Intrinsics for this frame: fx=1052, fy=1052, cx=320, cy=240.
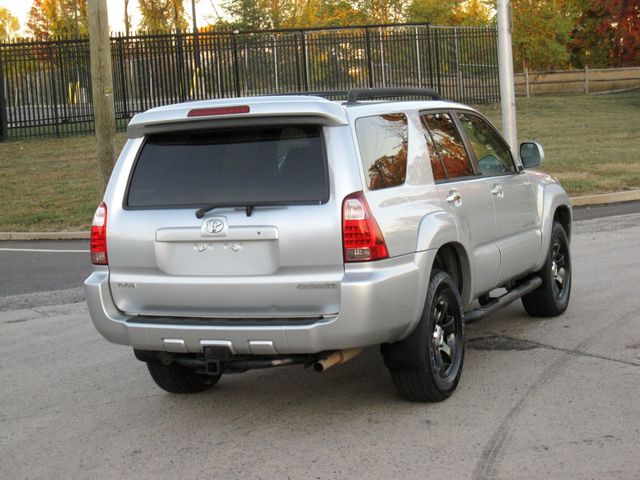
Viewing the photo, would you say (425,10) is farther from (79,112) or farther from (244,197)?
(244,197)

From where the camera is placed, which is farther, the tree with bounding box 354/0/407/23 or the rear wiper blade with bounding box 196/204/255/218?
the tree with bounding box 354/0/407/23

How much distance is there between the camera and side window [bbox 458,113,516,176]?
23.9 feet

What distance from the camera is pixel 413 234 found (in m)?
5.80

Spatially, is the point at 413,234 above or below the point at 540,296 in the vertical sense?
above

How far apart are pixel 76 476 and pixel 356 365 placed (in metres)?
2.52

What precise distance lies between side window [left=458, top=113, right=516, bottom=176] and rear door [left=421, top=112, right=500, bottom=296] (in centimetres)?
25

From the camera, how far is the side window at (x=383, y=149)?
5727 mm

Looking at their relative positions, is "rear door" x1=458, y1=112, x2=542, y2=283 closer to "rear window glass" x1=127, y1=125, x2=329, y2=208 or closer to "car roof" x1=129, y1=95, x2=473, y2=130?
"car roof" x1=129, y1=95, x2=473, y2=130

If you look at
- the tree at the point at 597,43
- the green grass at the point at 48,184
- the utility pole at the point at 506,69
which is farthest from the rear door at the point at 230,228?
the tree at the point at 597,43

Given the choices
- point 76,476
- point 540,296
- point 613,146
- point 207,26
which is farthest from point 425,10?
point 76,476

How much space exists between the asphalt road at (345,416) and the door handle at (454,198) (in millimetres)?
1112

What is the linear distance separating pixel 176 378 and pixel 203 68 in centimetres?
2133

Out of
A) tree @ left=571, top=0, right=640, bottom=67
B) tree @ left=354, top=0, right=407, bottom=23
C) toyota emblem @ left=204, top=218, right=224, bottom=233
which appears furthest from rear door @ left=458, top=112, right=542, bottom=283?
tree @ left=354, top=0, right=407, bottom=23

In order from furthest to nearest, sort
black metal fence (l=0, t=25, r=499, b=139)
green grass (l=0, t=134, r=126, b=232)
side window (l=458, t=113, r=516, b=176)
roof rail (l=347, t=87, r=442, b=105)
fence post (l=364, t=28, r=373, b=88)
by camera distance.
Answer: fence post (l=364, t=28, r=373, b=88) → black metal fence (l=0, t=25, r=499, b=139) → green grass (l=0, t=134, r=126, b=232) → side window (l=458, t=113, r=516, b=176) → roof rail (l=347, t=87, r=442, b=105)
